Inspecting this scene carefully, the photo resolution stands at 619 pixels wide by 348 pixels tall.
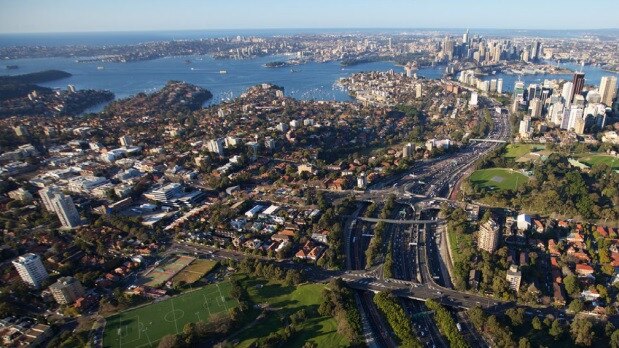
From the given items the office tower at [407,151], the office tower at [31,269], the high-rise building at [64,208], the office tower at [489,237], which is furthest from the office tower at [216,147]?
the office tower at [489,237]

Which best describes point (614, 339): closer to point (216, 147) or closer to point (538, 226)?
point (538, 226)

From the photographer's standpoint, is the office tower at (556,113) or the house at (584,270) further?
the office tower at (556,113)

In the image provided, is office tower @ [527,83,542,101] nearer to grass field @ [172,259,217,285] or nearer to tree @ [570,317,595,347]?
tree @ [570,317,595,347]

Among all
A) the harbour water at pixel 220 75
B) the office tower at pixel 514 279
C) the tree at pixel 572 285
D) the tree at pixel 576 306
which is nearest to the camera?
the tree at pixel 576 306

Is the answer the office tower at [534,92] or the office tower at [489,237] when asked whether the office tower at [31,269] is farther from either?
the office tower at [534,92]

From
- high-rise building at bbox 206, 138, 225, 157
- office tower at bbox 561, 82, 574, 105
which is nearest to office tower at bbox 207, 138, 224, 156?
high-rise building at bbox 206, 138, 225, 157

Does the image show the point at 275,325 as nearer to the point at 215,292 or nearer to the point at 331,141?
the point at 215,292

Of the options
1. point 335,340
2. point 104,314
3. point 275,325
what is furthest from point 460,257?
point 104,314
